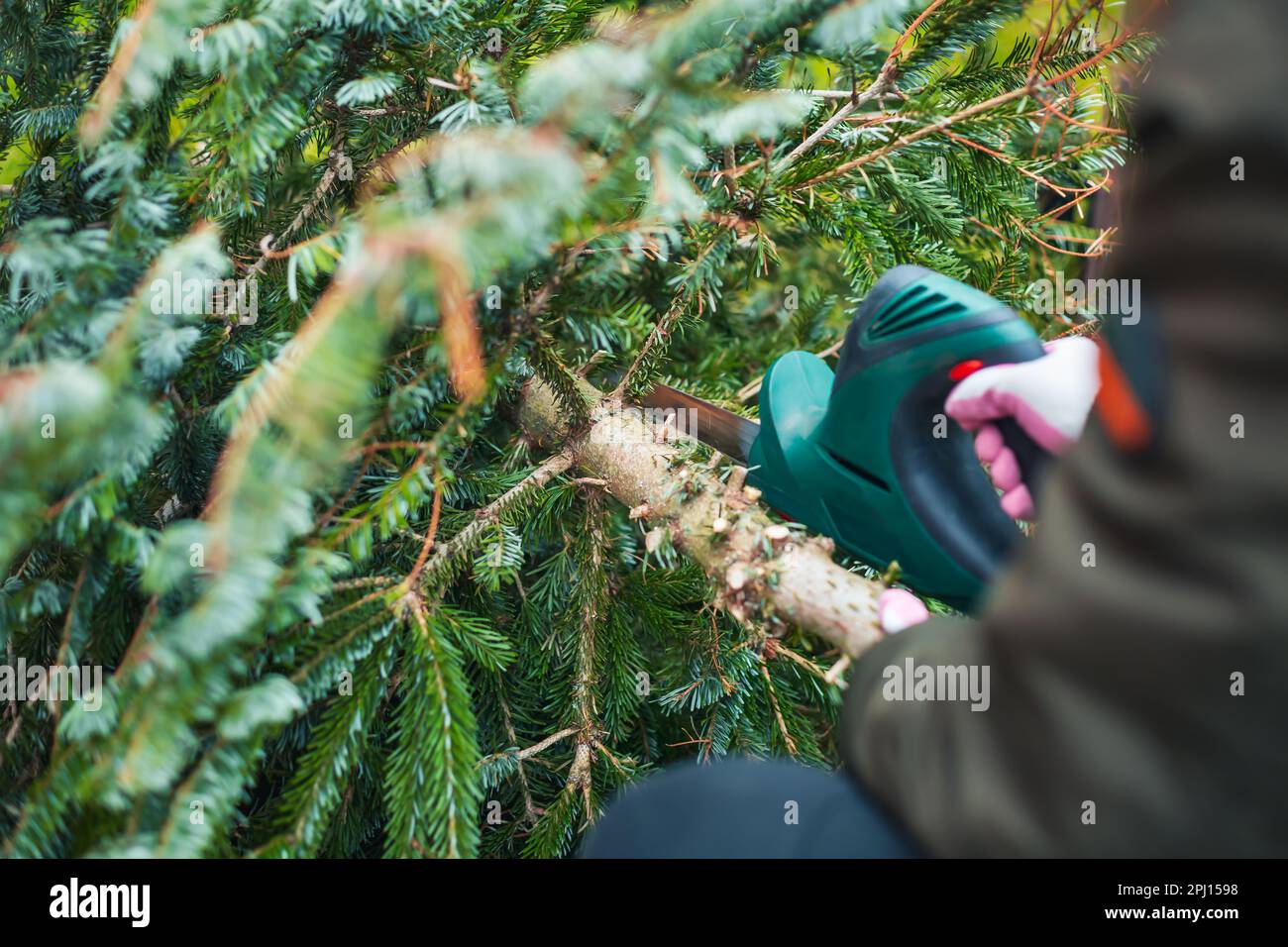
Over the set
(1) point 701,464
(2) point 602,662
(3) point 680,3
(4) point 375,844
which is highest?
(3) point 680,3

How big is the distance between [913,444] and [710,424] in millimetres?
Result: 331

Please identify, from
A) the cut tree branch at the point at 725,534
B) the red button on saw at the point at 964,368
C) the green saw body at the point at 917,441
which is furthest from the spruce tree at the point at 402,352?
the red button on saw at the point at 964,368

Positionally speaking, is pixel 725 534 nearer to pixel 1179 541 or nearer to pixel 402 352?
pixel 402 352

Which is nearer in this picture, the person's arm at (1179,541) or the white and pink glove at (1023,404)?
the person's arm at (1179,541)

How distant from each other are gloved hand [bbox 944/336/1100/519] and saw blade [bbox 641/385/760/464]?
311 millimetres

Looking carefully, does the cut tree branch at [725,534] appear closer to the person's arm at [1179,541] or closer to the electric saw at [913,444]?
the electric saw at [913,444]

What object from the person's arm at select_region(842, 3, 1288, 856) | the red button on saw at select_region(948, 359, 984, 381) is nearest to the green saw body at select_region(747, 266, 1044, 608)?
the red button on saw at select_region(948, 359, 984, 381)

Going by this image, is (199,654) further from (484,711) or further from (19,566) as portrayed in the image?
(484,711)

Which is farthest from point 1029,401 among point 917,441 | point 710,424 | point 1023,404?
point 710,424

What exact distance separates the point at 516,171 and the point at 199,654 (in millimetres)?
382

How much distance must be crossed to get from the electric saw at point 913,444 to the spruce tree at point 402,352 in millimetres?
120

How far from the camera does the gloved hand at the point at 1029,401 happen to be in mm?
764

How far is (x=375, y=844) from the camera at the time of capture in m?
1.09
